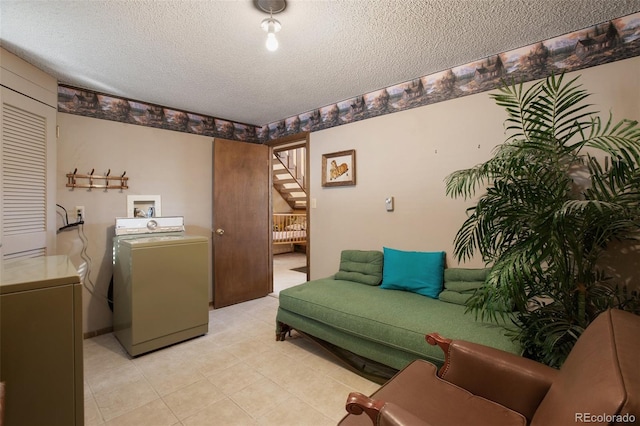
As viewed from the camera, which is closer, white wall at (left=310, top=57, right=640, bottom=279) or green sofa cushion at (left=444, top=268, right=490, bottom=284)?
white wall at (left=310, top=57, right=640, bottom=279)

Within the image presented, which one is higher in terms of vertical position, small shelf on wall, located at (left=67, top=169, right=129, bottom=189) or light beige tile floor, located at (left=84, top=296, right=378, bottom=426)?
small shelf on wall, located at (left=67, top=169, right=129, bottom=189)

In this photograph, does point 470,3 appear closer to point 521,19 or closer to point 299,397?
point 521,19

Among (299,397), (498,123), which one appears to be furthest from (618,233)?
(299,397)

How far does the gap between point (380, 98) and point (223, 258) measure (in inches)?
108

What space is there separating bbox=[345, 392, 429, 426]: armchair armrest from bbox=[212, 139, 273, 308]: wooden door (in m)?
3.02

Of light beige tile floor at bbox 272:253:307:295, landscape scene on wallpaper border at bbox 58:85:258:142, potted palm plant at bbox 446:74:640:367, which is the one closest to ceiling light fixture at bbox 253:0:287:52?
potted palm plant at bbox 446:74:640:367

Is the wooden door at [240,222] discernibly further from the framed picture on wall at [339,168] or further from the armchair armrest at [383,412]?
the armchair armrest at [383,412]

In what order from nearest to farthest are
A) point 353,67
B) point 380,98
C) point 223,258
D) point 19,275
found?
point 19,275
point 353,67
point 380,98
point 223,258

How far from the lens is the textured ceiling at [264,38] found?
1.70 meters

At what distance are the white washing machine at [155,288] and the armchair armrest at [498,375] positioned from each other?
2.32m

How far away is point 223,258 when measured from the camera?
3.73m

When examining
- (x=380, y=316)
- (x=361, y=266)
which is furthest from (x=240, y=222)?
(x=380, y=316)

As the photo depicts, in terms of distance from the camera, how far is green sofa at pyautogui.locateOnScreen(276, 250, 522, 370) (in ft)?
5.91

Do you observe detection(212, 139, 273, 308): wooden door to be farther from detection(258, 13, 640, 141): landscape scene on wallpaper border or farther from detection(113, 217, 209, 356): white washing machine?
detection(258, 13, 640, 141): landscape scene on wallpaper border
